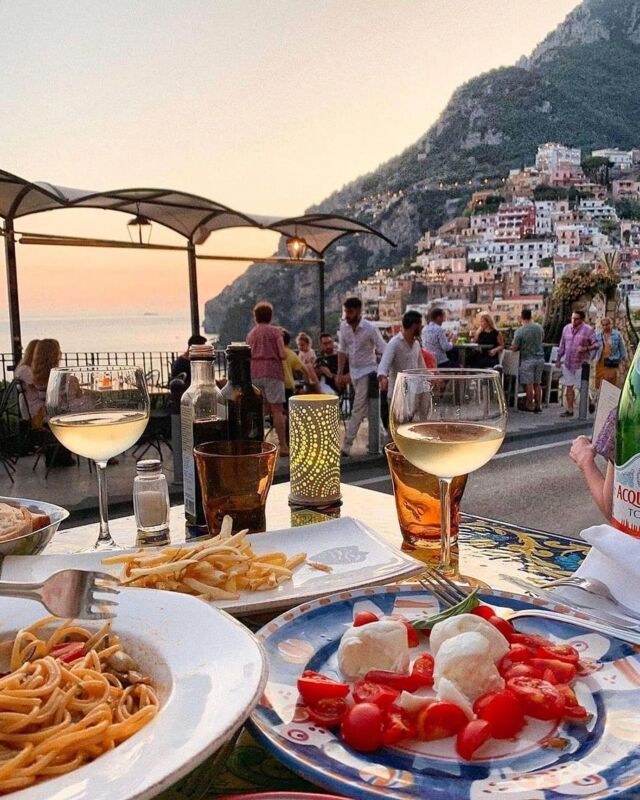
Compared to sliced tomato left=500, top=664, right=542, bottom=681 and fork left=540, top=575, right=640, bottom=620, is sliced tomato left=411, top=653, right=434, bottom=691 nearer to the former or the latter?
sliced tomato left=500, top=664, right=542, bottom=681

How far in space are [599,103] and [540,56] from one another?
32.8 ft

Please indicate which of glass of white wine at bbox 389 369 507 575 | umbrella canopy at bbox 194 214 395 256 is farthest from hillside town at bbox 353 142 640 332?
glass of white wine at bbox 389 369 507 575

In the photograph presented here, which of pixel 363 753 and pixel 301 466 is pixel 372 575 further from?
pixel 301 466

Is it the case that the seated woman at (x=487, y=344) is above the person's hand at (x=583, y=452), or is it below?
below

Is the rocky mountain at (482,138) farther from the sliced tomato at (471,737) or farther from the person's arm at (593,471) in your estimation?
the sliced tomato at (471,737)

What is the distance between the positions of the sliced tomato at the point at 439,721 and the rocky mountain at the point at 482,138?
4247cm

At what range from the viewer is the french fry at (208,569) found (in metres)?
1.05

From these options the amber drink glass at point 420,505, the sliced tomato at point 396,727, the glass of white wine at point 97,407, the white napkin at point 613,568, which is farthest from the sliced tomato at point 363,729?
the glass of white wine at point 97,407

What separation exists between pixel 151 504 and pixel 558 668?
3.28 feet

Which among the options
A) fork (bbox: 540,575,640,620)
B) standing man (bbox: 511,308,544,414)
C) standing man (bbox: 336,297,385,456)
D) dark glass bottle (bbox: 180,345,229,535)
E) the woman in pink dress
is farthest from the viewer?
standing man (bbox: 511,308,544,414)

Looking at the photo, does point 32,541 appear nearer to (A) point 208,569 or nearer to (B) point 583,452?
(A) point 208,569

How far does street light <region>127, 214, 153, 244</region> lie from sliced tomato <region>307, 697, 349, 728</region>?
981 cm

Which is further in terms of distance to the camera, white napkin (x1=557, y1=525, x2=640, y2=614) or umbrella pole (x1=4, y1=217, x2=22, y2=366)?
umbrella pole (x1=4, y1=217, x2=22, y2=366)

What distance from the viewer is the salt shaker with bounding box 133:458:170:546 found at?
58.6 inches
